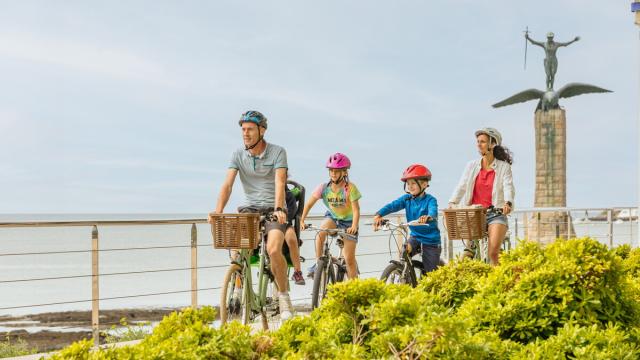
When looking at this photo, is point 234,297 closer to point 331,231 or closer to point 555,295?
point 331,231

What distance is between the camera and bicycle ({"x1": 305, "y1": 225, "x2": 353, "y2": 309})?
6.32 meters

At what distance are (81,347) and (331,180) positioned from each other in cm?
487

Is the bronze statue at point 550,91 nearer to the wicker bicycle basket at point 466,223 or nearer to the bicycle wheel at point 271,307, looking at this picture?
the wicker bicycle basket at point 466,223

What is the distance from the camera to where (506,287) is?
2.75 meters

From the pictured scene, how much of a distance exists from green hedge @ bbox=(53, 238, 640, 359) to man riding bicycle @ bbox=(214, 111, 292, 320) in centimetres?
241

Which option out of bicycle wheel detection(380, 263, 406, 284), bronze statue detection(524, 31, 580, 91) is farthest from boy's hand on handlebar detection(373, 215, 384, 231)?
bronze statue detection(524, 31, 580, 91)

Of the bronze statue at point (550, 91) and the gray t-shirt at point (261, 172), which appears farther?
the bronze statue at point (550, 91)

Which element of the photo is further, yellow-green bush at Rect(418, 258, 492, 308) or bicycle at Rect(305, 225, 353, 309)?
bicycle at Rect(305, 225, 353, 309)

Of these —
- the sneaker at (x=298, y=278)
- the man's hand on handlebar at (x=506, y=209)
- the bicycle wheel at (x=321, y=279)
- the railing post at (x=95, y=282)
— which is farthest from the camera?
the man's hand on handlebar at (x=506, y=209)

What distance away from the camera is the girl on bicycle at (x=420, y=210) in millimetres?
6574

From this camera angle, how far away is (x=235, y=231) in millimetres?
5121

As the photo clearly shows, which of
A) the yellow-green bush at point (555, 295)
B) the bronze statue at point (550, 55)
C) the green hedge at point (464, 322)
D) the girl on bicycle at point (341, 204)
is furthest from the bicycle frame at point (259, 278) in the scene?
the bronze statue at point (550, 55)

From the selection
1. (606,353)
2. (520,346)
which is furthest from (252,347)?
(606,353)

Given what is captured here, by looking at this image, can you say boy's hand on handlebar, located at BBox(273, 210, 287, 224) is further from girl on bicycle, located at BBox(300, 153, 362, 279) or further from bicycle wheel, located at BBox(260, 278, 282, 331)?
girl on bicycle, located at BBox(300, 153, 362, 279)
